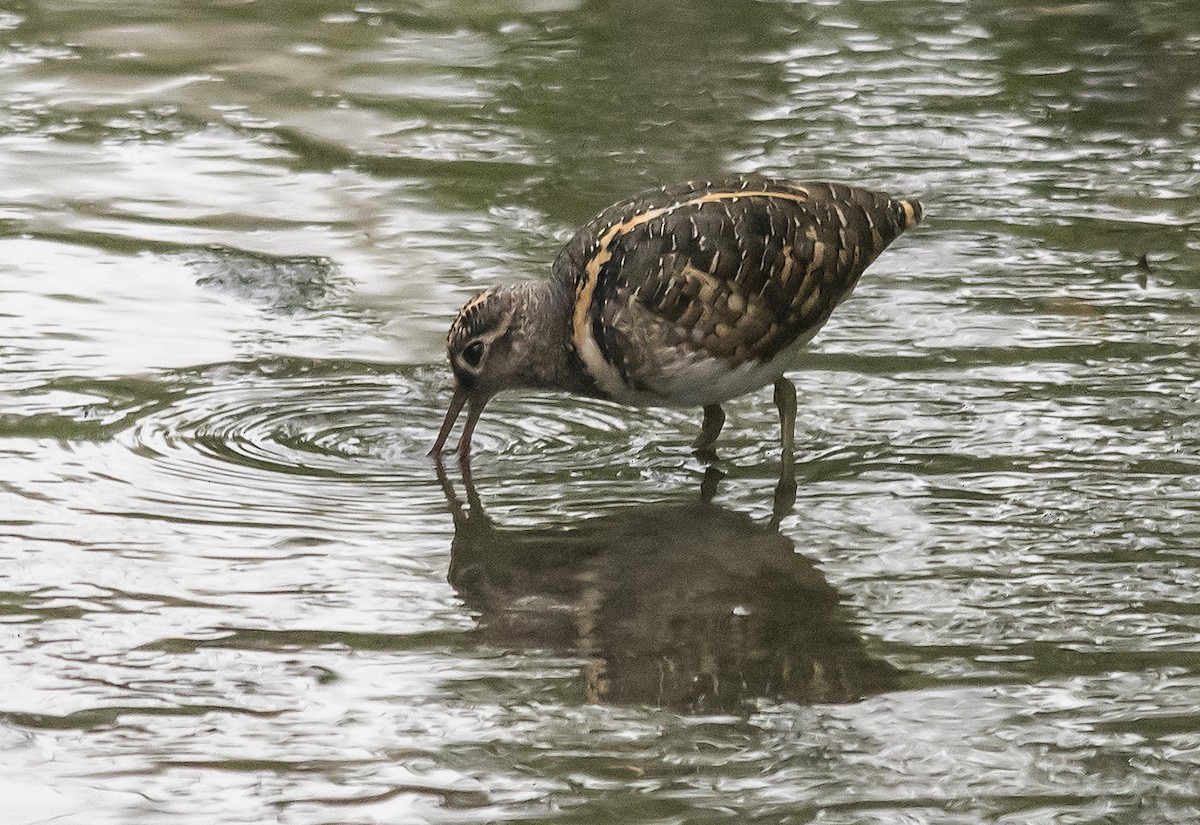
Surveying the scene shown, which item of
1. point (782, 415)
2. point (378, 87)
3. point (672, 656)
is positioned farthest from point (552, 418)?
point (378, 87)

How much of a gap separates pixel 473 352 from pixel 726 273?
103cm

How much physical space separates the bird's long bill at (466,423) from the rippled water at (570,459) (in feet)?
0.43

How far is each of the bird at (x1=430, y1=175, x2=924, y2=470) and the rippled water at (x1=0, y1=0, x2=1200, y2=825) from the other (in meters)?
0.29

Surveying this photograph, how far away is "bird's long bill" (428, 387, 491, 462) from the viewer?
23.9ft

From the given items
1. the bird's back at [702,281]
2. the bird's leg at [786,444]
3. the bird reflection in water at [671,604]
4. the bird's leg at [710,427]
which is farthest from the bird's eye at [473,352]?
the bird's leg at [786,444]

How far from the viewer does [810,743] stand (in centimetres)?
523

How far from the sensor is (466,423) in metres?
7.42


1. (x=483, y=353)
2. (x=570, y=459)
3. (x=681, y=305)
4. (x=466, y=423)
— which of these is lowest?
(x=570, y=459)

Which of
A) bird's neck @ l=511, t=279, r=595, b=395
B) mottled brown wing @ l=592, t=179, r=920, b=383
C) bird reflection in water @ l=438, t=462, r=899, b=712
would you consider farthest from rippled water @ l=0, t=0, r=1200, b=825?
mottled brown wing @ l=592, t=179, r=920, b=383

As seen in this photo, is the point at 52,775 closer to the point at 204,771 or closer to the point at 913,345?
the point at 204,771

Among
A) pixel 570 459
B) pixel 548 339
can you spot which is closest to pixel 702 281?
pixel 548 339

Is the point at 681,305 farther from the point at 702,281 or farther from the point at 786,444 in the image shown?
the point at 786,444

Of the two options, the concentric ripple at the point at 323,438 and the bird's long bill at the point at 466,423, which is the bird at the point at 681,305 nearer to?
the bird's long bill at the point at 466,423

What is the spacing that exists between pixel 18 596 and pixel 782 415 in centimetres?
294
